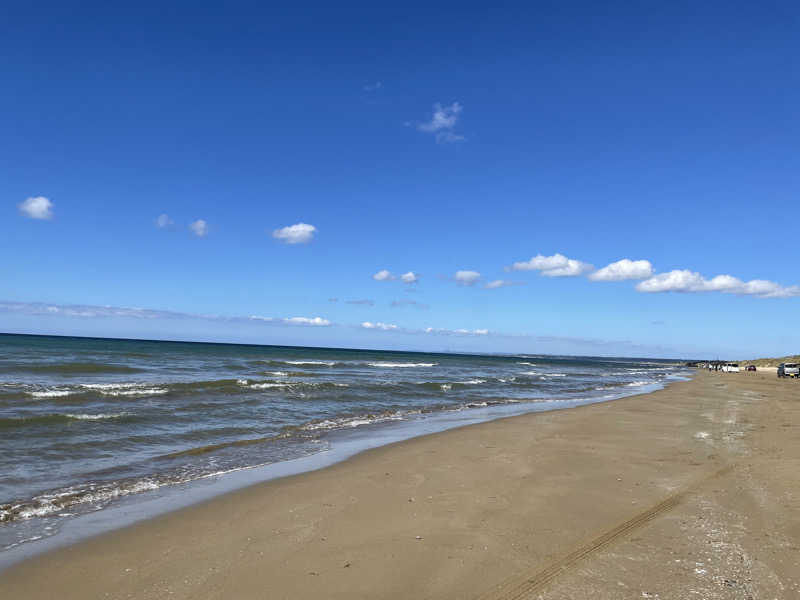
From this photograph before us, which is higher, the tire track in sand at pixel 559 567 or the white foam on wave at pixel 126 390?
the tire track in sand at pixel 559 567

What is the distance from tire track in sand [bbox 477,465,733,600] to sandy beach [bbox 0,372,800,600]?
0.02m

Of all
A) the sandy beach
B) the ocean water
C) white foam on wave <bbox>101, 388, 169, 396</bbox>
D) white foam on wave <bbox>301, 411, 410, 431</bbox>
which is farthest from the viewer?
white foam on wave <bbox>101, 388, 169, 396</bbox>

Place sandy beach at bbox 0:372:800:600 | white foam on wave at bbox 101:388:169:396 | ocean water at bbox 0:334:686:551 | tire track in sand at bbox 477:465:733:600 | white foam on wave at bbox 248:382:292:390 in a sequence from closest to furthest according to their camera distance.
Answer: tire track in sand at bbox 477:465:733:600
sandy beach at bbox 0:372:800:600
ocean water at bbox 0:334:686:551
white foam on wave at bbox 101:388:169:396
white foam on wave at bbox 248:382:292:390

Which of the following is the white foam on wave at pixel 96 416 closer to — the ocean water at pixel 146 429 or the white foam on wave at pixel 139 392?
the ocean water at pixel 146 429

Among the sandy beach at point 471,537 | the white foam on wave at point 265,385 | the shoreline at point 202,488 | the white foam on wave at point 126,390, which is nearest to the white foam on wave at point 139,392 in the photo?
the white foam on wave at point 126,390

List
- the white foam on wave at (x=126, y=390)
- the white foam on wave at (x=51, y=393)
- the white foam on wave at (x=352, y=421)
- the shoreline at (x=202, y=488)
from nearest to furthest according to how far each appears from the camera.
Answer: the shoreline at (x=202, y=488) < the white foam on wave at (x=352, y=421) < the white foam on wave at (x=51, y=393) < the white foam on wave at (x=126, y=390)

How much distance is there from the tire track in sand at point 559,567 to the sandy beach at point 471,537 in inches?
0.7

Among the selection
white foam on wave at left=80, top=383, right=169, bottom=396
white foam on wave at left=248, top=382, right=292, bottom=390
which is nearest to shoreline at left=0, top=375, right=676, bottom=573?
white foam on wave at left=80, top=383, right=169, bottom=396

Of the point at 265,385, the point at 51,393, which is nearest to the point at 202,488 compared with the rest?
the point at 51,393

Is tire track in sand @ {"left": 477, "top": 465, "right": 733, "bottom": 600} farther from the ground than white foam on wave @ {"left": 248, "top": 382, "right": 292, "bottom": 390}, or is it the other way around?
tire track in sand @ {"left": 477, "top": 465, "right": 733, "bottom": 600}

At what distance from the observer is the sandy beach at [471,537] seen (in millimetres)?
4441

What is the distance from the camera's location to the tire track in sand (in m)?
4.23

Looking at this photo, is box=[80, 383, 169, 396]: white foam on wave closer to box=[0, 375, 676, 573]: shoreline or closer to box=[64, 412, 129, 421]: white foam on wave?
box=[64, 412, 129, 421]: white foam on wave

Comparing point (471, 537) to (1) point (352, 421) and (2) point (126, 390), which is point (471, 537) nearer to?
(1) point (352, 421)
